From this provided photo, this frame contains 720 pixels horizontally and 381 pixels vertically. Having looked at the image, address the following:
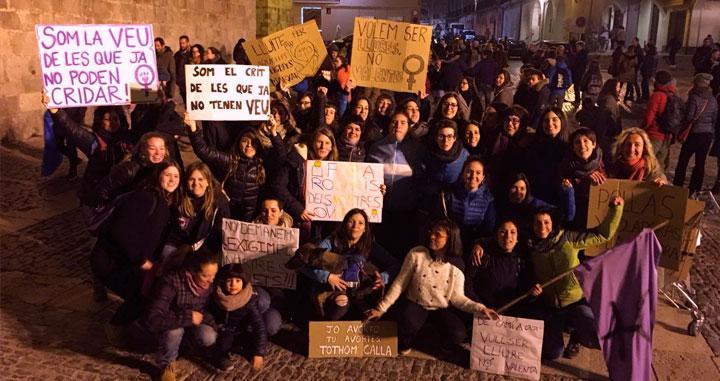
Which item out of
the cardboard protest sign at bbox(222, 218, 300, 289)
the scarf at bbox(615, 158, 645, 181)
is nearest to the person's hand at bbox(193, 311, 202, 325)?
the cardboard protest sign at bbox(222, 218, 300, 289)

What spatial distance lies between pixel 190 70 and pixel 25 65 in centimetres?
609

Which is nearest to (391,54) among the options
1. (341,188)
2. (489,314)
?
(341,188)

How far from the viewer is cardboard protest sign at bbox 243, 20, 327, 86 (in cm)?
752

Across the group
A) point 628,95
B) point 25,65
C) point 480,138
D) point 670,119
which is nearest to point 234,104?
point 480,138

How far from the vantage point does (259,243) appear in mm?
4754

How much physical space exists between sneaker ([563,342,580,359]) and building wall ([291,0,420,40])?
1321 inches

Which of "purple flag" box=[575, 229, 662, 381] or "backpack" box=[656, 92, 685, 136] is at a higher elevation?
"backpack" box=[656, 92, 685, 136]

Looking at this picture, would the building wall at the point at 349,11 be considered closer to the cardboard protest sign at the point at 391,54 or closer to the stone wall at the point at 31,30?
the stone wall at the point at 31,30

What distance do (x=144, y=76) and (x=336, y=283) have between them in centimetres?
270

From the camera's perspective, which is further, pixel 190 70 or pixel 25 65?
pixel 25 65

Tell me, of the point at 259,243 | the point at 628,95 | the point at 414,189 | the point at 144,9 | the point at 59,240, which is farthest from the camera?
the point at 628,95

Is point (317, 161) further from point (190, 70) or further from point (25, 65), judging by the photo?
point (25, 65)

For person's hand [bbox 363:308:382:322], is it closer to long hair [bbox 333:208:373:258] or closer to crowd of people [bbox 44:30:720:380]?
crowd of people [bbox 44:30:720:380]

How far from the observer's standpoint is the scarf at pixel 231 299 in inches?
167
